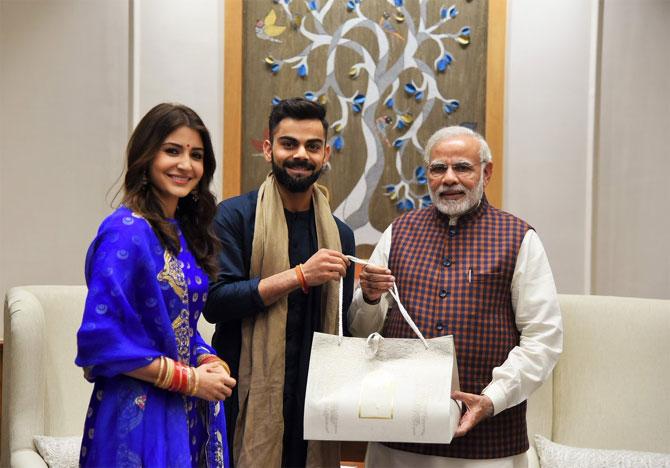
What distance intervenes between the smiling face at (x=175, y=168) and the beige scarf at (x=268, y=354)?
48 cm

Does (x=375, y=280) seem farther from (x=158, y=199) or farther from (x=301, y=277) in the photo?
(x=158, y=199)

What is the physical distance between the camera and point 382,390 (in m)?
2.18

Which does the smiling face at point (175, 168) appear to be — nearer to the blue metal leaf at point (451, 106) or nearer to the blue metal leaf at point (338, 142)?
the blue metal leaf at point (338, 142)

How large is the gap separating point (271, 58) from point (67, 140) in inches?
38.0

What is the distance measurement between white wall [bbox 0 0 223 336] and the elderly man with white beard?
5.32 ft

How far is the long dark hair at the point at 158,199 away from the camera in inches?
74.1

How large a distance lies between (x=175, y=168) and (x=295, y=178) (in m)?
0.54

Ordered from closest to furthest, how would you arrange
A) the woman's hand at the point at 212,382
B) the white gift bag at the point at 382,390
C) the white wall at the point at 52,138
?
the woman's hand at the point at 212,382, the white gift bag at the point at 382,390, the white wall at the point at 52,138

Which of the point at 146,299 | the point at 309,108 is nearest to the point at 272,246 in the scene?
the point at 309,108

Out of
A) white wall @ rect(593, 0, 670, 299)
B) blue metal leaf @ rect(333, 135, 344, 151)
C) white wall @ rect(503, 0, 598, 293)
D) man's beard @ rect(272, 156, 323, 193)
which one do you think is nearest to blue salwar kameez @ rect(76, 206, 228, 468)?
man's beard @ rect(272, 156, 323, 193)

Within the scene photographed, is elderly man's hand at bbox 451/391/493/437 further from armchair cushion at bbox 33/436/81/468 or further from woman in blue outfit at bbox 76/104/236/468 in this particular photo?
armchair cushion at bbox 33/436/81/468

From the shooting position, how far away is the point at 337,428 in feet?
7.07

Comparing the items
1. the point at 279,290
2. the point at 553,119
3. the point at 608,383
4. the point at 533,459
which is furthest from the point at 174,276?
the point at 553,119

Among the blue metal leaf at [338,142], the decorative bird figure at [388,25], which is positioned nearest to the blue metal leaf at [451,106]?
the decorative bird figure at [388,25]
